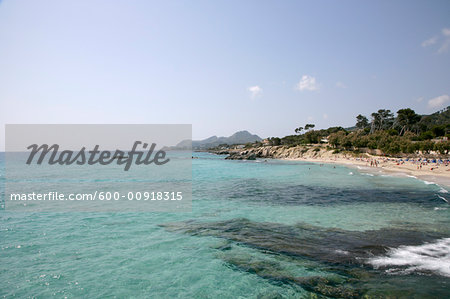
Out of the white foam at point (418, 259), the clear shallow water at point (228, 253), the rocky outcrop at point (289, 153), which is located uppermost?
the rocky outcrop at point (289, 153)

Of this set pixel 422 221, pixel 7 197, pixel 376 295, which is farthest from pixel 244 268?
pixel 7 197

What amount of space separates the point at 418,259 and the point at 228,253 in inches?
323

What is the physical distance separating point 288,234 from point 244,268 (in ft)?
16.3

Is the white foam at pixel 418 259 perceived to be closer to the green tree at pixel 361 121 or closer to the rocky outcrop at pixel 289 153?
the rocky outcrop at pixel 289 153

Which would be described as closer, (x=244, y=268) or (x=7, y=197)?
(x=244, y=268)

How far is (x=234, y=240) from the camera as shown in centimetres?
1305

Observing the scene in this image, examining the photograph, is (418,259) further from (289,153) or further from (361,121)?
(361,121)

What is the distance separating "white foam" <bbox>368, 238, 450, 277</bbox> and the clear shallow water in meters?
0.04

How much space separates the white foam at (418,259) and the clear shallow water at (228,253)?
0.14ft

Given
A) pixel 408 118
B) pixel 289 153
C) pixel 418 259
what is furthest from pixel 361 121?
pixel 418 259

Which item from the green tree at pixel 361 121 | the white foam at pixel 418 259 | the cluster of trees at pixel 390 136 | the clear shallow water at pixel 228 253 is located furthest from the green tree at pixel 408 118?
the white foam at pixel 418 259

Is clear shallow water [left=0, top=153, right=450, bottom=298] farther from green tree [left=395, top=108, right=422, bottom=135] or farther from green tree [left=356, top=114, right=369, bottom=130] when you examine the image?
green tree [left=356, top=114, right=369, bottom=130]

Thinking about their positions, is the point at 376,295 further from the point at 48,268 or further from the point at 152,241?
the point at 48,268

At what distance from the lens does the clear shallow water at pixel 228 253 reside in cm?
853
